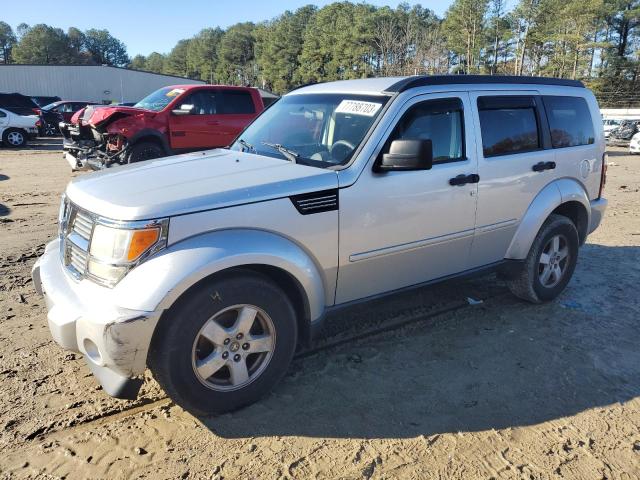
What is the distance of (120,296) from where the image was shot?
2.56 meters

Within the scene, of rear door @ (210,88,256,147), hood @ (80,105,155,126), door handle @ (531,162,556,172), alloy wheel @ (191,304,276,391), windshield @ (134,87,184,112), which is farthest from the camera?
rear door @ (210,88,256,147)

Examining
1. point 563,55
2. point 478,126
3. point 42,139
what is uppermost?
point 563,55

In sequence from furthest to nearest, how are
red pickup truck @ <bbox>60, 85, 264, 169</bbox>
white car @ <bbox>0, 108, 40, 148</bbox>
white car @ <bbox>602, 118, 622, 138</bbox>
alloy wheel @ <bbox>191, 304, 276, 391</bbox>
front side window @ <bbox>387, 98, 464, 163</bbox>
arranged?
1. white car @ <bbox>602, 118, 622, 138</bbox>
2. white car @ <bbox>0, 108, 40, 148</bbox>
3. red pickup truck @ <bbox>60, 85, 264, 169</bbox>
4. front side window @ <bbox>387, 98, 464, 163</bbox>
5. alloy wheel @ <bbox>191, 304, 276, 391</bbox>

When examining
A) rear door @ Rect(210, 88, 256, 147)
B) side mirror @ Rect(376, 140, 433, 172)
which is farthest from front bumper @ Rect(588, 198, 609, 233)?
rear door @ Rect(210, 88, 256, 147)

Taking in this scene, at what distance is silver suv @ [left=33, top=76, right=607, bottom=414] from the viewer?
8.68 feet

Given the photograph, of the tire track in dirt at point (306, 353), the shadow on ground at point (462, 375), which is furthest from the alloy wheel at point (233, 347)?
the tire track in dirt at point (306, 353)

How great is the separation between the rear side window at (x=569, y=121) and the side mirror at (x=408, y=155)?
6.21 feet

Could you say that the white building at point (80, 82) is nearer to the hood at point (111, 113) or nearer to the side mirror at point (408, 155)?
the hood at point (111, 113)

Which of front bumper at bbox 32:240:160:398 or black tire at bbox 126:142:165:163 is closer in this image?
front bumper at bbox 32:240:160:398

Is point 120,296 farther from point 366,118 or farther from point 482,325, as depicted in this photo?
point 482,325

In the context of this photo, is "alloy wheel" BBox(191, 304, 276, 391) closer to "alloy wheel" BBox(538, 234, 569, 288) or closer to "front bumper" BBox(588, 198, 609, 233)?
"alloy wheel" BBox(538, 234, 569, 288)

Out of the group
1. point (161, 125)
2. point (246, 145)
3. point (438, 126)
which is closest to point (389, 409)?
point (438, 126)

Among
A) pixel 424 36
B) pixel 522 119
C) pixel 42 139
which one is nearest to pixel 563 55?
pixel 424 36

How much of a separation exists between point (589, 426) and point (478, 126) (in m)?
2.21
